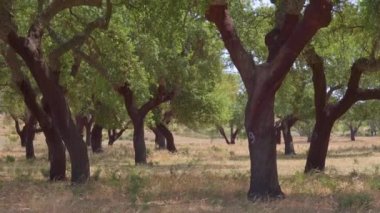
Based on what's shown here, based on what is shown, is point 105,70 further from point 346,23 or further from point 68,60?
point 346,23

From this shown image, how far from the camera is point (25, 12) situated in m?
16.2

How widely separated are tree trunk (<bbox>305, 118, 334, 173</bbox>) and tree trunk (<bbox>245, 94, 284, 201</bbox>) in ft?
24.0

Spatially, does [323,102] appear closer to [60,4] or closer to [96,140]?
[60,4]

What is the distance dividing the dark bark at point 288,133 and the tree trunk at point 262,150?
82.6 ft

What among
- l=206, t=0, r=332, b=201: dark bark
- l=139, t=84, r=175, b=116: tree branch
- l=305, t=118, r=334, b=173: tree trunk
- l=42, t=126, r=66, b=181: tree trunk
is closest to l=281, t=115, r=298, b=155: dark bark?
l=139, t=84, r=175, b=116: tree branch

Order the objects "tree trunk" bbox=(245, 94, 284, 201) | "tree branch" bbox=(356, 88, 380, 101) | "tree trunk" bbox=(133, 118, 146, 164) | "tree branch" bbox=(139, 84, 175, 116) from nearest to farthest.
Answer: "tree trunk" bbox=(245, 94, 284, 201) → "tree branch" bbox=(356, 88, 380, 101) → "tree trunk" bbox=(133, 118, 146, 164) → "tree branch" bbox=(139, 84, 175, 116)

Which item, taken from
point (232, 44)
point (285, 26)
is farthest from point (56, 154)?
point (285, 26)

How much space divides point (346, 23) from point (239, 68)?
6.72m

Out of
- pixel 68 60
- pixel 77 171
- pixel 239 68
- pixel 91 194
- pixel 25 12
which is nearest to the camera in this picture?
pixel 239 68

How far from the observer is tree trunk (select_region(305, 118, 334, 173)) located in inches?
703

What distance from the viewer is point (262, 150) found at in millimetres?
10766

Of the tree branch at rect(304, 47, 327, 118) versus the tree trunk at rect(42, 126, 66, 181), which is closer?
the tree trunk at rect(42, 126, 66, 181)

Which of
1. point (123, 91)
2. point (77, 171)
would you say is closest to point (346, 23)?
point (77, 171)

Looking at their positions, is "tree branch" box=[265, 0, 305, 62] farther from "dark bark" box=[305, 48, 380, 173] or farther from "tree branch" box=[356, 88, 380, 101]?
"tree branch" box=[356, 88, 380, 101]
